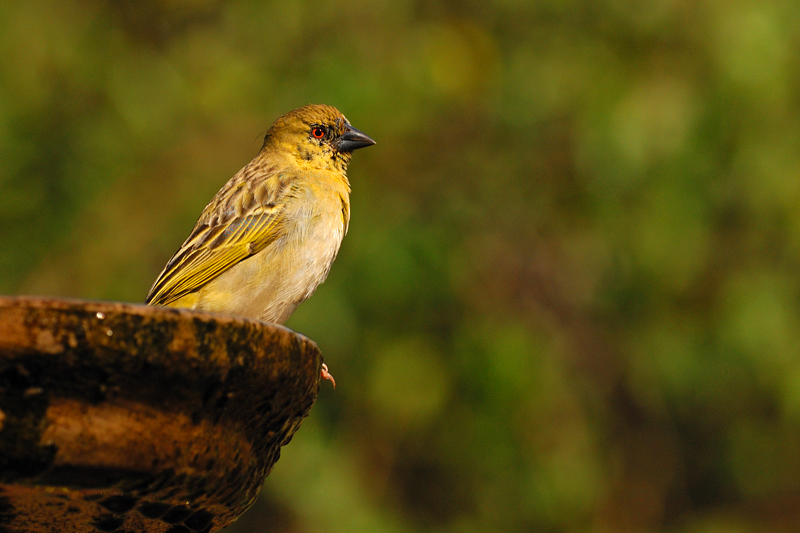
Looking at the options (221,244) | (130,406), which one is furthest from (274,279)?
(130,406)

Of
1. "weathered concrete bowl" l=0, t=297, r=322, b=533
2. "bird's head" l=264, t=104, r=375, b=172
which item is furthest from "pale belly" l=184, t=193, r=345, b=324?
"weathered concrete bowl" l=0, t=297, r=322, b=533

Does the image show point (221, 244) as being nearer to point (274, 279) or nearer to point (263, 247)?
point (263, 247)

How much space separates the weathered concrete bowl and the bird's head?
296cm

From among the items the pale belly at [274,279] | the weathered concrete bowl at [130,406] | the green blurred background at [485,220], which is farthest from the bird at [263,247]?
the green blurred background at [485,220]

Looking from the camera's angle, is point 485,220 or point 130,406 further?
point 485,220

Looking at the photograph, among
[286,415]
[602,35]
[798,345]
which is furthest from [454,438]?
[286,415]

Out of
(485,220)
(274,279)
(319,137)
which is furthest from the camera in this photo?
(485,220)

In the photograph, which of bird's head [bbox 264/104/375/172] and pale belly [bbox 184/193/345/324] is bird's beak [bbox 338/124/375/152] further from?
pale belly [bbox 184/193/345/324]

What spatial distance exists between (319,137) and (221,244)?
3.03ft

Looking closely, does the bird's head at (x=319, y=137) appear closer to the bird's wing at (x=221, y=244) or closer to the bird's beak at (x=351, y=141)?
the bird's beak at (x=351, y=141)

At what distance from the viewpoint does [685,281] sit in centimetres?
743

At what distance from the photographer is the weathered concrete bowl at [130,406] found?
1615 mm

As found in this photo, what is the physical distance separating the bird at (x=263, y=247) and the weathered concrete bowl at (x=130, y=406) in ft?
6.80

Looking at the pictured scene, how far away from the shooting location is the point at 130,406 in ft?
5.68
